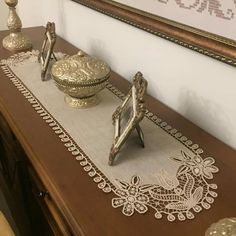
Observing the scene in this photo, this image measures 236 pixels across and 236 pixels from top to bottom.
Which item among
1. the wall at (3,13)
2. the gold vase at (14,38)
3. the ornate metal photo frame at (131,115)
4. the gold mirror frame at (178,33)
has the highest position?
the gold mirror frame at (178,33)

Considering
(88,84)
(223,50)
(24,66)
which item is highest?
(223,50)

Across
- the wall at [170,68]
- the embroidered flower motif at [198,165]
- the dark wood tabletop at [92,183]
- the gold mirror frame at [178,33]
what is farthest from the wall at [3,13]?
the embroidered flower motif at [198,165]

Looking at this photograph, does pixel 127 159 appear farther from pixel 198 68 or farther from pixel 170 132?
pixel 198 68

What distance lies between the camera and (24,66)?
114cm

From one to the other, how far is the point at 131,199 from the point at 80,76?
1.15ft

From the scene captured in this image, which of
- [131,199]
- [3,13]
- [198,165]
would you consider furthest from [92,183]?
[3,13]

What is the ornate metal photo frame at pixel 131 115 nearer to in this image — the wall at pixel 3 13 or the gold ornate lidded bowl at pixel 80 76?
the gold ornate lidded bowl at pixel 80 76

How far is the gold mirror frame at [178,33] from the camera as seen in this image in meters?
0.66

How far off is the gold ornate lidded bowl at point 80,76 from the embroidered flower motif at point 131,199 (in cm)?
29

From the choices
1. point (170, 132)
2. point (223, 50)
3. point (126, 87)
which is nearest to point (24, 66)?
point (126, 87)

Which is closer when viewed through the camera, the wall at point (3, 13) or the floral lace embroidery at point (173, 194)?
the floral lace embroidery at point (173, 194)

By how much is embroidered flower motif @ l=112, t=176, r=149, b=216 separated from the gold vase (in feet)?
2.89

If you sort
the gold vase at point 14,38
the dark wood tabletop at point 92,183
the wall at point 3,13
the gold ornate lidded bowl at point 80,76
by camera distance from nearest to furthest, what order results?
the dark wood tabletop at point 92,183
the gold ornate lidded bowl at point 80,76
the gold vase at point 14,38
the wall at point 3,13

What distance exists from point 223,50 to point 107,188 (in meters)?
0.35
